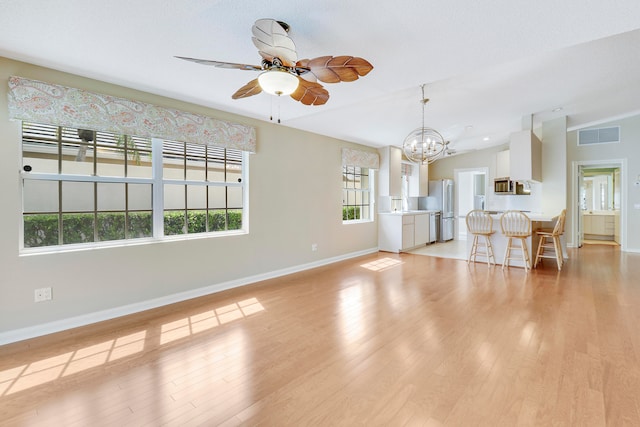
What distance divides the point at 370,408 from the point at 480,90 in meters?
4.20

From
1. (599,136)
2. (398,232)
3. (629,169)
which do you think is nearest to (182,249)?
(398,232)

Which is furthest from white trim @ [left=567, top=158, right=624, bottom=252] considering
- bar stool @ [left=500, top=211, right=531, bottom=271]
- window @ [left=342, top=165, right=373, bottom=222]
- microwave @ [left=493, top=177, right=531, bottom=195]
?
window @ [left=342, top=165, right=373, bottom=222]

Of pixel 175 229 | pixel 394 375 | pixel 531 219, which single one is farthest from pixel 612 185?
pixel 175 229

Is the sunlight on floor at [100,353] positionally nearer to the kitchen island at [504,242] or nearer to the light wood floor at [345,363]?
the light wood floor at [345,363]

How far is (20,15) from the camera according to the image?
75.3 inches

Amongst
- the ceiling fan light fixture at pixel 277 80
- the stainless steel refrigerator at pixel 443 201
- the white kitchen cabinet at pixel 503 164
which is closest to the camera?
the ceiling fan light fixture at pixel 277 80

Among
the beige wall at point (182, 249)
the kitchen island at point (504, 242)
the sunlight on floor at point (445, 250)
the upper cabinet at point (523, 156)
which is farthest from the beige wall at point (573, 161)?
the beige wall at point (182, 249)

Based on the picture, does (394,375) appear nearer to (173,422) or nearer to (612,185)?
(173,422)

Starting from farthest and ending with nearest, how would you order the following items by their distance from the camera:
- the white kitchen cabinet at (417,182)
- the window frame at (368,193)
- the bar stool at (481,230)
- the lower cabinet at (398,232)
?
1. the white kitchen cabinet at (417,182)
2. the lower cabinet at (398,232)
3. the window frame at (368,193)
4. the bar stool at (481,230)

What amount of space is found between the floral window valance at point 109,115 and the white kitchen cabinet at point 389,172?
12.2 feet

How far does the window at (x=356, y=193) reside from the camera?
6190mm

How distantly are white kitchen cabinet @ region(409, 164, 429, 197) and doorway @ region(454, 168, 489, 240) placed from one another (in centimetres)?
111

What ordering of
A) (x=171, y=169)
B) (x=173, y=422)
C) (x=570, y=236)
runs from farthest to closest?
(x=570, y=236)
(x=171, y=169)
(x=173, y=422)

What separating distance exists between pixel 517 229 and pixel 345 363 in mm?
4259
